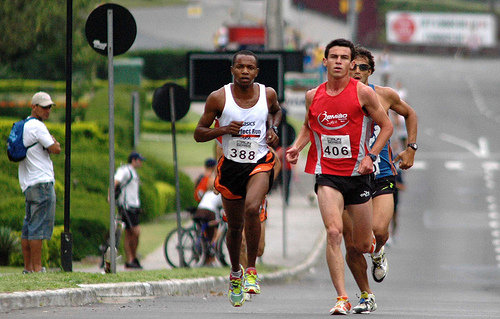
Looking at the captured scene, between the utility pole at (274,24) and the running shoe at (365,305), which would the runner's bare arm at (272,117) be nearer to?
the running shoe at (365,305)

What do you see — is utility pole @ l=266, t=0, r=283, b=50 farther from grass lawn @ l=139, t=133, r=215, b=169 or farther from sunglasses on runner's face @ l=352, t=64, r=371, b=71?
sunglasses on runner's face @ l=352, t=64, r=371, b=71

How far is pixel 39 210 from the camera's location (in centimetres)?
1380

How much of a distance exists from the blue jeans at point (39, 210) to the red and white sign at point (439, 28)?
78.6 m

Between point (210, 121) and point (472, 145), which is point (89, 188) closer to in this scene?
point (210, 121)

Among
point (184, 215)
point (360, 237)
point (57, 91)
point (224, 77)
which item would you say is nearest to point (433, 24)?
point (57, 91)

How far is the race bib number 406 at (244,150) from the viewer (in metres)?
10.3

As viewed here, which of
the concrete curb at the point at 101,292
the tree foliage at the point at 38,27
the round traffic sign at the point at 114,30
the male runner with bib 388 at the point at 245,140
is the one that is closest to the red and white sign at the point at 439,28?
the tree foliage at the point at 38,27

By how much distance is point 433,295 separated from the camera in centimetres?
1612

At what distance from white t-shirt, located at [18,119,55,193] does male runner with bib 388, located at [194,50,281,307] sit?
370 cm

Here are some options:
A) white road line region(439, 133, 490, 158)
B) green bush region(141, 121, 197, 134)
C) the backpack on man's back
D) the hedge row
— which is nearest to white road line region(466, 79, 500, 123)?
white road line region(439, 133, 490, 158)

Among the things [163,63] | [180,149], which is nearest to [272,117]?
[180,149]

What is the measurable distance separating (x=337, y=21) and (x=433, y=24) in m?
7.58

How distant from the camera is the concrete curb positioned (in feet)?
33.2

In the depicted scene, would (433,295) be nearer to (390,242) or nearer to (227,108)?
(227,108)
